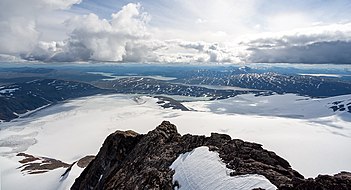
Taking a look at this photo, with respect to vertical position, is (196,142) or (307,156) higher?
(196,142)

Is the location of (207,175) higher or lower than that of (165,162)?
higher

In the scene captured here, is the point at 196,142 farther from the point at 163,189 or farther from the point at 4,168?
the point at 4,168

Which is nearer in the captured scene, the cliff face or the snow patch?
the snow patch

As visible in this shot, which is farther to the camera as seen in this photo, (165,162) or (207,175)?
(165,162)

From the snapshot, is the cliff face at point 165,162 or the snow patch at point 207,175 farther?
the cliff face at point 165,162

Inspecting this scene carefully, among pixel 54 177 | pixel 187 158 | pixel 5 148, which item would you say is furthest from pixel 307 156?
pixel 5 148
